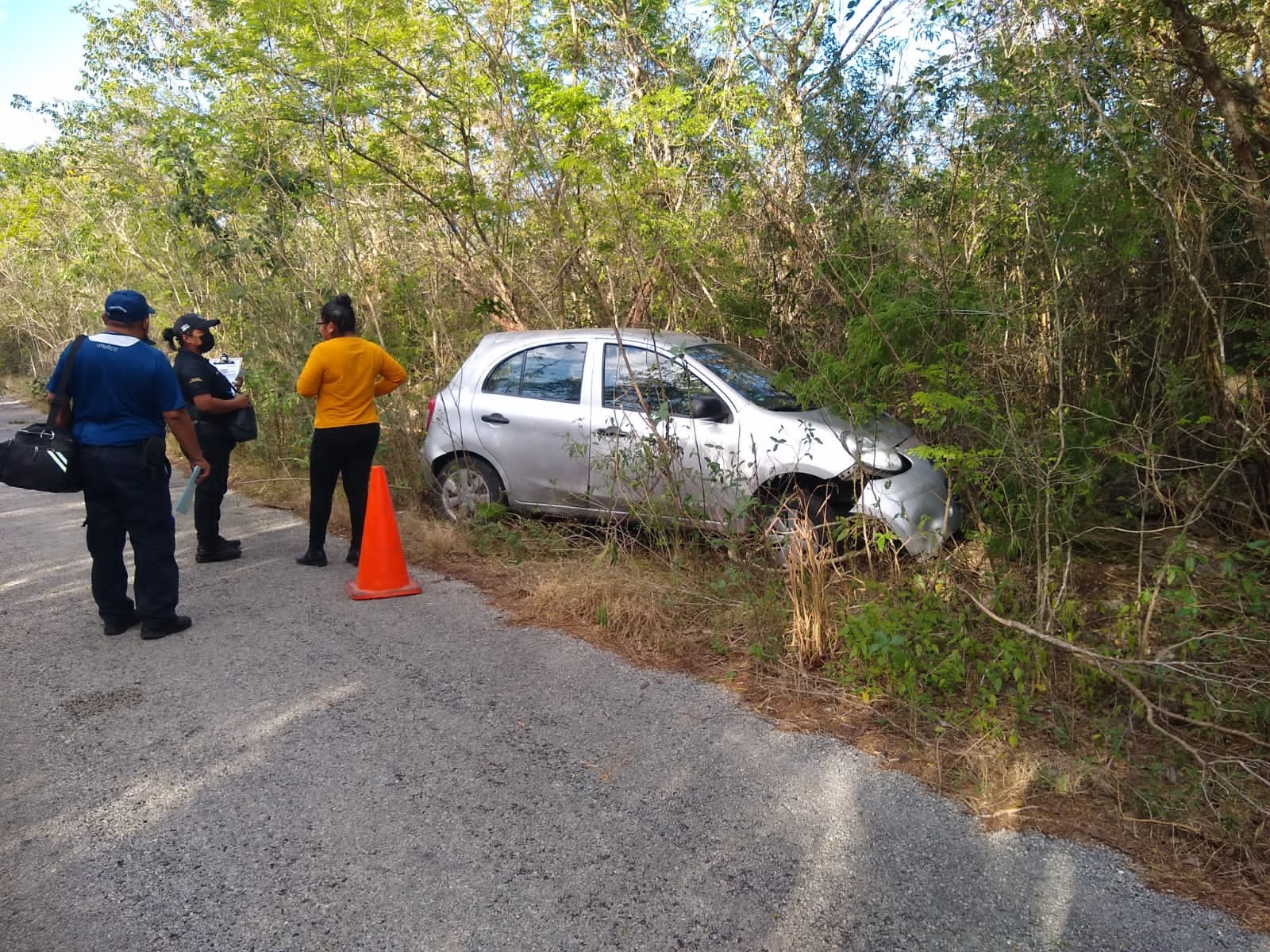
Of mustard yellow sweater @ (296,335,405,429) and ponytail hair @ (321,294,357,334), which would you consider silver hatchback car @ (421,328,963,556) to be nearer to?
mustard yellow sweater @ (296,335,405,429)

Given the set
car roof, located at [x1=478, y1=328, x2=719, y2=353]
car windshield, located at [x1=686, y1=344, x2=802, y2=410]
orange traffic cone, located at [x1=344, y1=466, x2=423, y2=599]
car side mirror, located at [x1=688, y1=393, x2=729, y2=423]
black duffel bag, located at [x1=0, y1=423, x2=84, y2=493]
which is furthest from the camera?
car roof, located at [x1=478, y1=328, x2=719, y2=353]

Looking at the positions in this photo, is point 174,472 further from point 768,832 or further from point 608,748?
point 768,832

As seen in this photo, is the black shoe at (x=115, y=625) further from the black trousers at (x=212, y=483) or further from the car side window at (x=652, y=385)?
the car side window at (x=652, y=385)

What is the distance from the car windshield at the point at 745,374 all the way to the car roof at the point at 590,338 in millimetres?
121

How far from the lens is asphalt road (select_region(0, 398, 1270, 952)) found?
3.00 metres

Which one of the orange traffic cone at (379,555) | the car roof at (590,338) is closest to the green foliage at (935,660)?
the car roof at (590,338)

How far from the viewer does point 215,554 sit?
7.52 meters

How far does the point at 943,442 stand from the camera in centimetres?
552

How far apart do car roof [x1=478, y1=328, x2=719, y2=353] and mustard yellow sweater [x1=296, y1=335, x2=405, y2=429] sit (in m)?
1.24

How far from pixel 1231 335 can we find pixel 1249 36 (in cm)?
161

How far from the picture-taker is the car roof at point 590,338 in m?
7.20

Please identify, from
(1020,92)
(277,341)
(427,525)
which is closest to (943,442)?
(1020,92)

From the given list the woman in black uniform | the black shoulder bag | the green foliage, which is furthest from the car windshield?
the black shoulder bag

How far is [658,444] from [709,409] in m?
0.46
